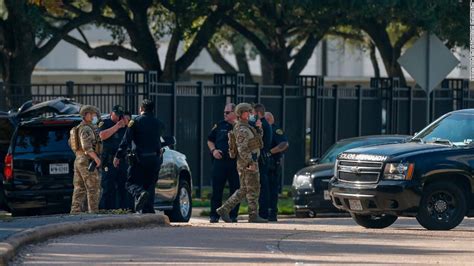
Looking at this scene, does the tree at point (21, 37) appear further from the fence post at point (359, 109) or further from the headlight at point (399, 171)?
the headlight at point (399, 171)

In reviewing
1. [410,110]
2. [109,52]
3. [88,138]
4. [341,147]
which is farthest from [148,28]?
[88,138]

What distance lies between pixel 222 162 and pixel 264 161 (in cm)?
71

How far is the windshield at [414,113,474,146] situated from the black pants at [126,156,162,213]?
374 centimetres

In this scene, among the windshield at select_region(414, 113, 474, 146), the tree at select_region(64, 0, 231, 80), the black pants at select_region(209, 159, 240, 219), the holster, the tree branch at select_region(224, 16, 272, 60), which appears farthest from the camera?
the tree branch at select_region(224, 16, 272, 60)

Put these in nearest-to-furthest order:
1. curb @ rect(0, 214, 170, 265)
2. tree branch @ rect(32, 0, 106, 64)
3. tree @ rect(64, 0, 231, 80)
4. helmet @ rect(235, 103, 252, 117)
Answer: curb @ rect(0, 214, 170, 265) < helmet @ rect(235, 103, 252, 117) < tree branch @ rect(32, 0, 106, 64) < tree @ rect(64, 0, 231, 80)

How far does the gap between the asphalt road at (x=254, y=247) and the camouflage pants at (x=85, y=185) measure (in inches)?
51.4

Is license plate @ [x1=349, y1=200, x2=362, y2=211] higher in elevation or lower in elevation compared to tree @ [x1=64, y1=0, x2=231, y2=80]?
lower

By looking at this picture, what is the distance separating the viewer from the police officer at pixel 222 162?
72.5 feet

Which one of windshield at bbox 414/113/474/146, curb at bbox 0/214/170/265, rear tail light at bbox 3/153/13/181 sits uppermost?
windshield at bbox 414/113/474/146

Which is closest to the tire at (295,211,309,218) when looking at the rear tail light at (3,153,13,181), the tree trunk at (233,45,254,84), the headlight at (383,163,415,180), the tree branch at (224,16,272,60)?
the rear tail light at (3,153,13,181)

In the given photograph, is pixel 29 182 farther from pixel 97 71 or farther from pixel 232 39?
pixel 97 71

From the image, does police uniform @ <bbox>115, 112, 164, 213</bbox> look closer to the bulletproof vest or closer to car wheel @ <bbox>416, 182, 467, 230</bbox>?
the bulletproof vest

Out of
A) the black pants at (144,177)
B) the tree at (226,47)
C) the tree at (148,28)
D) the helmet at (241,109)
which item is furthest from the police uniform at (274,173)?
the tree at (226,47)

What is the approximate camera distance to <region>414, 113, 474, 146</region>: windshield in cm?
1988
